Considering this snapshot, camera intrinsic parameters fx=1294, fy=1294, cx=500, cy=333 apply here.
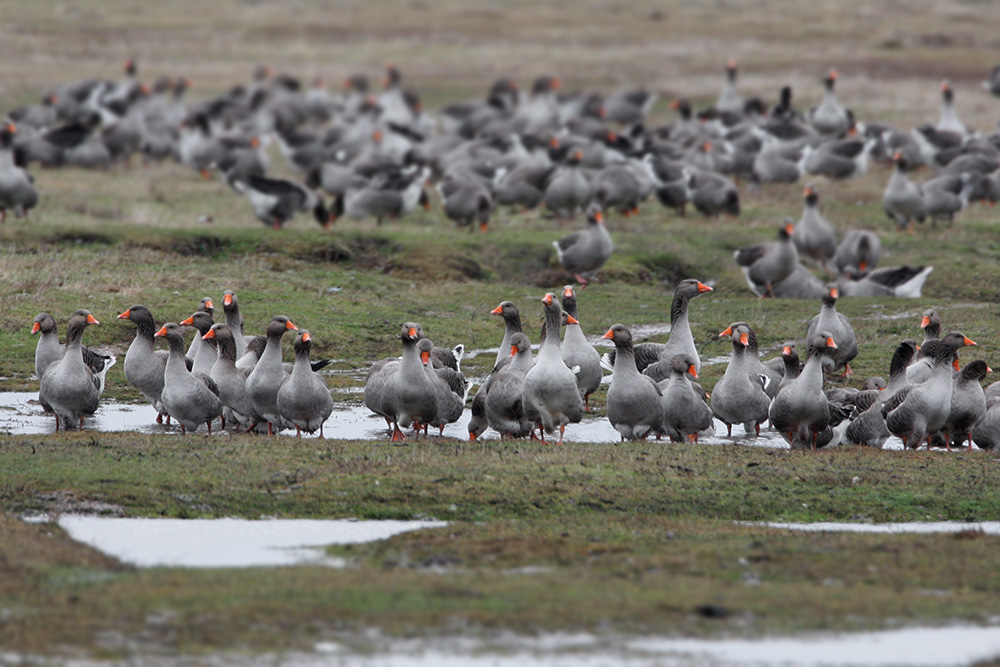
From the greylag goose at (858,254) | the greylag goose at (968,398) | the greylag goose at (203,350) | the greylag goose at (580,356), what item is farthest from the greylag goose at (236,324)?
the greylag goose at (858,254)

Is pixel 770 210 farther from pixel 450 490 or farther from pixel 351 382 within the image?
pixel 450 490

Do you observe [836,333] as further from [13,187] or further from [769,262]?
[13,187]

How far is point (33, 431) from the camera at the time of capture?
1479 cm

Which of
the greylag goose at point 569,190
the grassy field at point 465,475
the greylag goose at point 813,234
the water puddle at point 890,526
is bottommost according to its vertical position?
the water puddle at point 890,526

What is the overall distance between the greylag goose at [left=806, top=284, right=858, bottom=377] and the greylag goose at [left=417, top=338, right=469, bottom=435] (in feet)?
17.3

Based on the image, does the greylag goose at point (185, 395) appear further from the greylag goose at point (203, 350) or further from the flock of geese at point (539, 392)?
the greylag goose at point (203, 350)

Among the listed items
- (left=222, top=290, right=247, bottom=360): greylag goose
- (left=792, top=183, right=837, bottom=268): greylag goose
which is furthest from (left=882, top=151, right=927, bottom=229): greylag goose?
(left=222, top=290, right=247, bottom=360): greylag goose

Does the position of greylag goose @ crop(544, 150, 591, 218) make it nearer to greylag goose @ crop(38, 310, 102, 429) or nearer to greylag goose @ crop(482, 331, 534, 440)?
greylag goose @ crop(482, 331, 534, 440)

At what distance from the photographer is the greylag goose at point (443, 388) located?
15.0 metres

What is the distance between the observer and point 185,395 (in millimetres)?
14641

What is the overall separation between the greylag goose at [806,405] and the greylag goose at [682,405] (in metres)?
0.81

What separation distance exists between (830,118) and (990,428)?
92.8ft

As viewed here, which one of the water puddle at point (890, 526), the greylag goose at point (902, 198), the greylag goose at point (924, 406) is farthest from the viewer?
the greylag goose at point (902, 198)

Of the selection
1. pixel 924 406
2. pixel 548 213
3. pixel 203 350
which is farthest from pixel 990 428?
pixel 548 213
